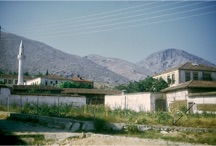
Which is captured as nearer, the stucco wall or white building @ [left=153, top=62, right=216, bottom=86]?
the stucco wall

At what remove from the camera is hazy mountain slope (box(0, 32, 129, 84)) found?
144 metres

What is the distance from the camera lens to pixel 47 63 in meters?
159

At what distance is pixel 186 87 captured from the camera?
108 feet

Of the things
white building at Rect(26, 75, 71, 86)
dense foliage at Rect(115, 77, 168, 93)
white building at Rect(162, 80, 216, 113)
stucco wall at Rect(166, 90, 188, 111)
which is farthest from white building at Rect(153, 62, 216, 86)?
white building at Rect(26, 75, 71, 86)

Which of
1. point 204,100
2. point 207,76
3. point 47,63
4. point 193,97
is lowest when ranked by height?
point 204,100

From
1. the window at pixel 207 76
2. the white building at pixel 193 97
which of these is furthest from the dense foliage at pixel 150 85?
the white building at pixel 193 97

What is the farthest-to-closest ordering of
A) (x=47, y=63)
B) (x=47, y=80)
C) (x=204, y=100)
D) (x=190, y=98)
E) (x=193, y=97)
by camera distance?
(x=47, y=63) → (x=47, y=80) → (x=190, y=98) → (x=193, y=97) → (x=204, y=100)

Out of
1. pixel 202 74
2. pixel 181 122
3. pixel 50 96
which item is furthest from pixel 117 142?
pixel 202 74

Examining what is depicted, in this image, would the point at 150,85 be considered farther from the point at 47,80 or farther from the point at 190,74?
the point at 47,80

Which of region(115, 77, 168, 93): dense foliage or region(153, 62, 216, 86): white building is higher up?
region(153, 62, 216, 86): white building

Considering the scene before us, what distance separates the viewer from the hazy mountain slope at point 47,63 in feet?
471

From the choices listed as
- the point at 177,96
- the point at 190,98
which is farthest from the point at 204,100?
the point at 177,96

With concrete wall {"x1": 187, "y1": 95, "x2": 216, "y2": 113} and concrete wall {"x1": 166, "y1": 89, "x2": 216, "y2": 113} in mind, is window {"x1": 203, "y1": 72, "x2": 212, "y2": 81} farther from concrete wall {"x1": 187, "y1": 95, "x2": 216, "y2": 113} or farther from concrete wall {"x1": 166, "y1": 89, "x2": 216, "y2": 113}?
concrete wall {"x1": 187, "y1": 95, "x2": 216, "y2": 113}

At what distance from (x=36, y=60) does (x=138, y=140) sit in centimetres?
16028
